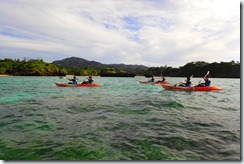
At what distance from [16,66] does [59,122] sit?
92536mm

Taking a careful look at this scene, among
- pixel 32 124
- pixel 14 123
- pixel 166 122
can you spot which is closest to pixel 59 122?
pixel 32 124

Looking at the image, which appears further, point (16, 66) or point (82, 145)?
point (16, 66)

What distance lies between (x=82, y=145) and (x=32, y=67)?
94.4 metres

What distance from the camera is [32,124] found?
7.27m

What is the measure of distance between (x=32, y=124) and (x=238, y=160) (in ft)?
19.6

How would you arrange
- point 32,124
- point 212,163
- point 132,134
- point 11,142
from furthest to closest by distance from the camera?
point 32,124 < point 132,134 < point 11,142 < point 212,163

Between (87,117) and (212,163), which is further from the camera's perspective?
(87,117)

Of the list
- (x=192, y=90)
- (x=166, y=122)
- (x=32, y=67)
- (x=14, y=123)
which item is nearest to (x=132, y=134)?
(x=166, y=122)

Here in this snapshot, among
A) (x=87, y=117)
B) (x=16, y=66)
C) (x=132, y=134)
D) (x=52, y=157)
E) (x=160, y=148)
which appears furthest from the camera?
(x=16, y=66)

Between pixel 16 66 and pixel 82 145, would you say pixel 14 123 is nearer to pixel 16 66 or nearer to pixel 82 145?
pixel 82 145

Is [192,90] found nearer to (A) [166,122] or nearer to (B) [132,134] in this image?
(A) [166,122]

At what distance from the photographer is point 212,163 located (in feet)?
12.9

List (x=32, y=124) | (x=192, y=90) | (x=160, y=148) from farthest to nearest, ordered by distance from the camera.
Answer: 1. (x=192, y=90)
2. (x=32, y=124)
3. (x=160, y=148)

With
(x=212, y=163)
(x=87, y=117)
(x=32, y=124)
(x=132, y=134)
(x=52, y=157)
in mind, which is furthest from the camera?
(x=87, y=117)
